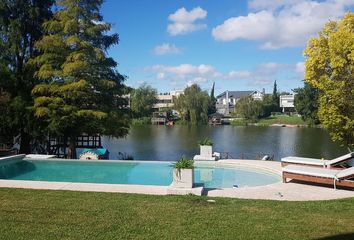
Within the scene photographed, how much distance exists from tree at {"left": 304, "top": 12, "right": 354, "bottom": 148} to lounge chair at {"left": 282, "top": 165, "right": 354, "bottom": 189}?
2732 millimetres

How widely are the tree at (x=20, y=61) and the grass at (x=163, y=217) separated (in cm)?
1236

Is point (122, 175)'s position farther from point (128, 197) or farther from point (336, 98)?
point (336, 98)

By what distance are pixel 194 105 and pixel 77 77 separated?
58.0 meters

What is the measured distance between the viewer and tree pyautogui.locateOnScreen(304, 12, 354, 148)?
1279cm

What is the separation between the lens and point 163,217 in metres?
6.69

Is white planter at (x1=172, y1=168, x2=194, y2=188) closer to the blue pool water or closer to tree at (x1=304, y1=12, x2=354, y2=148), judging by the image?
the blue pool water

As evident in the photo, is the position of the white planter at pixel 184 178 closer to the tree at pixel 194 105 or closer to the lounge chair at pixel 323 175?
the lounge chair at pixel 323 175

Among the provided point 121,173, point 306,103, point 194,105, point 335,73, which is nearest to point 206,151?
point 121,173

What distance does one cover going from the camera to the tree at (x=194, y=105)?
7712 cm

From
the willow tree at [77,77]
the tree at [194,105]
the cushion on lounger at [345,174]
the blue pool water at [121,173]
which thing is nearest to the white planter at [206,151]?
the blue pool water at [121,173]

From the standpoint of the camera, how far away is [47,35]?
21.6m

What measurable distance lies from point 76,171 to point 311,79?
32.1ft

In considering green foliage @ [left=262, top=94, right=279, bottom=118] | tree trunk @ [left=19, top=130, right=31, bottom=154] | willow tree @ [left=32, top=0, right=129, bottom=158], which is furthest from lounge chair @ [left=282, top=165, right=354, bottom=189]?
green foliage @ [left=262, top=94, right=279, bottom=118]

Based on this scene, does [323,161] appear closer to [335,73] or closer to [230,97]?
[335,73]
